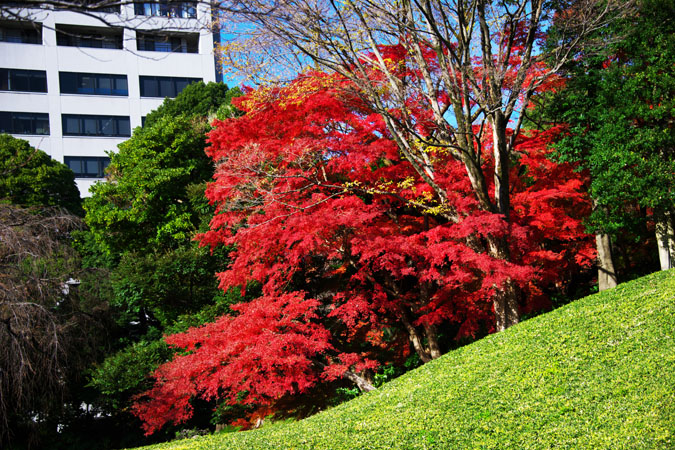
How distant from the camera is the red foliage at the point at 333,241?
10336 millimetres

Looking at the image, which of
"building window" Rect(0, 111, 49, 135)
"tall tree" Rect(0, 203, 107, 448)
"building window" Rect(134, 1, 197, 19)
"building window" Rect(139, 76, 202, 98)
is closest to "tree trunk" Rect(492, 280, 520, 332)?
"tall tree" Rect(0, 203, 107, 448)

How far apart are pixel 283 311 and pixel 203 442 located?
309cm

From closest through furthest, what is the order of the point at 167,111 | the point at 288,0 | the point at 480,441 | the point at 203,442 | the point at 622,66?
the point at 480,441
the point at 203,442
the point at 288,0
the point at 622,66
the point at 167,111

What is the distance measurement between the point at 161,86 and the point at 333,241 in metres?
25.9

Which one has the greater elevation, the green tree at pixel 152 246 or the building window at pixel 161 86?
the building window at pixel 161 86

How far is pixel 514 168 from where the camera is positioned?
45.5ft

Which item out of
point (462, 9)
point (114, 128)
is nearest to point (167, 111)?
point (114, 128)

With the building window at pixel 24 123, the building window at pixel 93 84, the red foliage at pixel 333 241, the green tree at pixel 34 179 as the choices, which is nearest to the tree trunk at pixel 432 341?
the red foliage at pixel 333 241

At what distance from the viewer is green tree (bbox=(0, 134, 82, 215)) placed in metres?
22.4

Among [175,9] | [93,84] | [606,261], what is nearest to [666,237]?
[606,261]

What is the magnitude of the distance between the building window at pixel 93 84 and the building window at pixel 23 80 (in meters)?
1.08

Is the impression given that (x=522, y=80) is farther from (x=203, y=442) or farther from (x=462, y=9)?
(x=203, y=442)

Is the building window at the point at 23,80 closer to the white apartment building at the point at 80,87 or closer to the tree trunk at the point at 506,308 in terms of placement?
the white apartment building at the point at 80,87

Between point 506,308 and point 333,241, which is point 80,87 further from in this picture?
point 506,308
